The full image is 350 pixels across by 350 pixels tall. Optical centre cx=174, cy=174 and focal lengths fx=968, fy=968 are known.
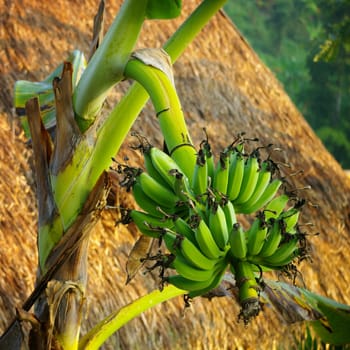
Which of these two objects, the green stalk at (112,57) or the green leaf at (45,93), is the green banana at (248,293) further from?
the green leaf at (45,93)

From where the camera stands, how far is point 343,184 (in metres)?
4.55

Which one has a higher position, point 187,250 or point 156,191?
point 156,191

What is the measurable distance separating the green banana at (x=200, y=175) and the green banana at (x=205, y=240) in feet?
0.24

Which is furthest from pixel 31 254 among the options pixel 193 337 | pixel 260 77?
pixel 260 77

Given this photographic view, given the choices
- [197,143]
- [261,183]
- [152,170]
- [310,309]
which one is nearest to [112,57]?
[152,170]

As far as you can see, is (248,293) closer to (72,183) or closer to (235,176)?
(235,176)

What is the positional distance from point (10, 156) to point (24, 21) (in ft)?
2.40

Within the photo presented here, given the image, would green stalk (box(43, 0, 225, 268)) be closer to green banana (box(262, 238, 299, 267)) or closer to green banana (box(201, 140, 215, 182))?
green banana (box(201, 140, 215, 182))

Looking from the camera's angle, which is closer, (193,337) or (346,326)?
(346,326)

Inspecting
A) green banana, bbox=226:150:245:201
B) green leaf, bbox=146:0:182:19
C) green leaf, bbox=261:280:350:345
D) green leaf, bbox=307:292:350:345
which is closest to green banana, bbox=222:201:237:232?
green banana, bbox=226:150:245:201

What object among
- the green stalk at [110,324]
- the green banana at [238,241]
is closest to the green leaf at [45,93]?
the green stalk at [110,324]

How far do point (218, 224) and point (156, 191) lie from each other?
0.16m

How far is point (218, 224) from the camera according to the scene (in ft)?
5.04

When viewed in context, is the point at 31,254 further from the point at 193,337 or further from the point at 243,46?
the point at 243,46
